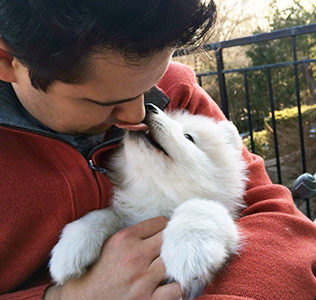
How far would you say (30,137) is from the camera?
4.27ft

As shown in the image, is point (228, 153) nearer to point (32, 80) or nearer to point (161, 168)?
point (161, 168)

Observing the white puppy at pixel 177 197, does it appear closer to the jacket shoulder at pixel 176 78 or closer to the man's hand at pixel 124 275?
the man's hand at pixel 124 275

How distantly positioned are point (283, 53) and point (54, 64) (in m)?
6.91

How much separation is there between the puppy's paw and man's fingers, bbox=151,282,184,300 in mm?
260

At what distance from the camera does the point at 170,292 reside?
1.06m

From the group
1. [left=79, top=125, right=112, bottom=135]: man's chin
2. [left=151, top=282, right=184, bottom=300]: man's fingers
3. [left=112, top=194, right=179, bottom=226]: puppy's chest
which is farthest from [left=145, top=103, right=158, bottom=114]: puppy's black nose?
[left=151, top=282, right=184, bottom=300]: man's fingers

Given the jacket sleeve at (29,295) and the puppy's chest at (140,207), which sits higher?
the puppy's chest at (140,207)

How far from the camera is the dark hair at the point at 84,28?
0.87 metres

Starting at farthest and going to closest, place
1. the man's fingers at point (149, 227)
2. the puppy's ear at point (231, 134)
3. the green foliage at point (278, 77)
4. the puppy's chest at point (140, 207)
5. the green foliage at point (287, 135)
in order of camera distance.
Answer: the green foliage at point (278, 77) < the green foliage at point (287, 135) < the puppy's ear at point (231, 134) < the puppy's chest at point (140, 207) < the man's fingers at point (149, 227)

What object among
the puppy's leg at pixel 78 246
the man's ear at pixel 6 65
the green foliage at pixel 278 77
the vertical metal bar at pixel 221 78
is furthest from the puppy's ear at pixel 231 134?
the green foliage at pixel 278 77

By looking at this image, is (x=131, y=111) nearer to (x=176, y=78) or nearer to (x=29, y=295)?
(x=176, y=78)

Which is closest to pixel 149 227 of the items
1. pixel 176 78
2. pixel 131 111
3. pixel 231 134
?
pixel 131 111

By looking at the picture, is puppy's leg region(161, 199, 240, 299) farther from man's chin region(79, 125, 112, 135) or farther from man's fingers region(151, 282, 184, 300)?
man's chin region(79, 125, 112, 135)

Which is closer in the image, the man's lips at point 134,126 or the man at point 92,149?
the man at point 92,149
